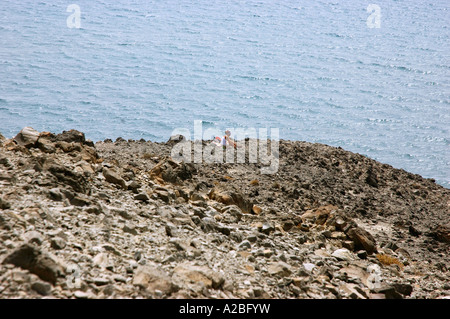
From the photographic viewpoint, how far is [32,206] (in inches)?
258

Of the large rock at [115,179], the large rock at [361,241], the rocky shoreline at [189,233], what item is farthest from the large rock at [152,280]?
the large rock at [361,241]

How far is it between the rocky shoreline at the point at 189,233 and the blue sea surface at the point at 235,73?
12298 mm

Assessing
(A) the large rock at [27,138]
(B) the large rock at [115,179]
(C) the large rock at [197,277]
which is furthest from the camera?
(A) the large rock at [27,138]

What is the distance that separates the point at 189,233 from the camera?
7.46 metres

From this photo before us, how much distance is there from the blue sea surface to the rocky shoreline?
1230 centimetres

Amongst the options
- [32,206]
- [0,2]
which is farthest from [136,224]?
[0,2]

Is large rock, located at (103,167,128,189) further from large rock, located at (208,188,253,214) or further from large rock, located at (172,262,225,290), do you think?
large rock, located at (172,262,225,290)

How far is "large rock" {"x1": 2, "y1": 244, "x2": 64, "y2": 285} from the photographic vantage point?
5.15 m

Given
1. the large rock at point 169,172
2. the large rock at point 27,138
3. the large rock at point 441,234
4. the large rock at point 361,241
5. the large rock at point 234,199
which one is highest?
the large rock at point 27,138

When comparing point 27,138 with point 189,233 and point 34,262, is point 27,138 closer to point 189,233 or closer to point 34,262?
point 189,233

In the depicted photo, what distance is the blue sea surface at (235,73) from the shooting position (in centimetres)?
2581

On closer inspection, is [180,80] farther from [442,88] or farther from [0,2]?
[0,2]

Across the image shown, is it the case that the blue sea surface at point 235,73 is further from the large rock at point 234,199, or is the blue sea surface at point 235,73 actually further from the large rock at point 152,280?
the large rock at point 152,280

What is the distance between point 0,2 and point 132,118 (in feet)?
93.8
